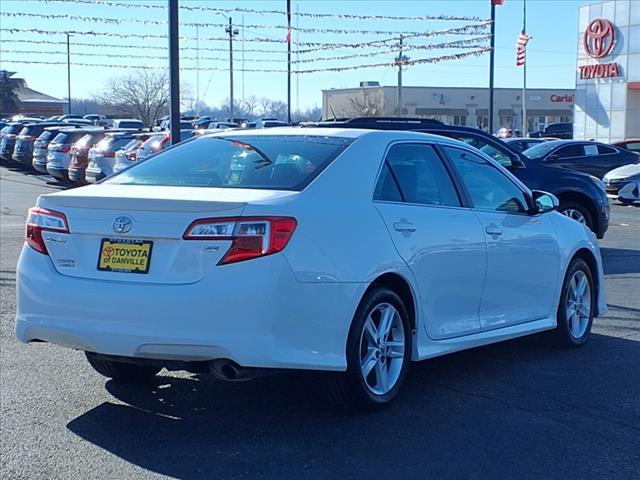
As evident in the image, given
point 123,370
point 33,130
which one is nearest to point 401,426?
point 123,370

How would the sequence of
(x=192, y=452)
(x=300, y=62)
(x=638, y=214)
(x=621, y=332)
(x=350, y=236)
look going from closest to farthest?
(x=192, y=452)
(x=350, y=236)
(x=621, y=332)
(x=638, y=214)
(x=300, y=62)

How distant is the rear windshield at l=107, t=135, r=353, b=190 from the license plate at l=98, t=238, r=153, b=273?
2.16 feet

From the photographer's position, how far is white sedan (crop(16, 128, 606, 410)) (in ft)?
15.9

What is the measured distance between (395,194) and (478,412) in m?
1.40

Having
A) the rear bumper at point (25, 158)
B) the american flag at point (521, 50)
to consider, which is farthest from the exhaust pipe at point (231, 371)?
the american flag at point (521, 50)

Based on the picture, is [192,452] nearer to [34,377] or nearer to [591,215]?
[34,377]

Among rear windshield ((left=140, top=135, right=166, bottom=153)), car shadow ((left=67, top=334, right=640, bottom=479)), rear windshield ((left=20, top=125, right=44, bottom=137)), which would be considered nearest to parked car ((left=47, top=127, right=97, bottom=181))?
rear windshield ((left=140, top=135, right=166, bottom=153))

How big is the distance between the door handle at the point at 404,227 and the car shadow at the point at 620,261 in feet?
20.5

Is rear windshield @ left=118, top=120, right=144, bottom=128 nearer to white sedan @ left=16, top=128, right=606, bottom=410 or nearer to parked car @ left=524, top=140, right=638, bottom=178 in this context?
parked car @ left=524, top=140, right=638, bottom=178

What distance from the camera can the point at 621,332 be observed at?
8.09 metres

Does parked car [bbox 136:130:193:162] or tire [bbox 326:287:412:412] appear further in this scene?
parked car [bbox 136:130:193:162]

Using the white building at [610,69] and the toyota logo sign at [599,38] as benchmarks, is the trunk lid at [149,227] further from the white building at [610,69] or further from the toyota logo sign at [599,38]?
the toyota logo sign at [599,38]

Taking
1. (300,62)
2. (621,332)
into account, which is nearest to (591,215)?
(621,332)

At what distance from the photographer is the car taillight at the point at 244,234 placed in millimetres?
4844
